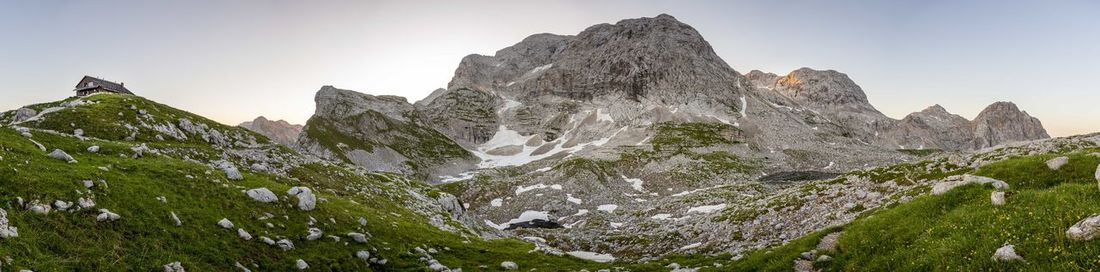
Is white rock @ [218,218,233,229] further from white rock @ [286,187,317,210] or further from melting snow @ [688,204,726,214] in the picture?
melting snow @ [688,204,726,214]

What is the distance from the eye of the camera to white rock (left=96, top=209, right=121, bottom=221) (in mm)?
20062

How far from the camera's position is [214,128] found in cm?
6419

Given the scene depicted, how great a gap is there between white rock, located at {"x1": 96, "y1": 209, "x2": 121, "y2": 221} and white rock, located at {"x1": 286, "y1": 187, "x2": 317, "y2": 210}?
11456 mm

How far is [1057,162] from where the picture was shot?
26.5m

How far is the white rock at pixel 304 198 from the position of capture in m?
32.2

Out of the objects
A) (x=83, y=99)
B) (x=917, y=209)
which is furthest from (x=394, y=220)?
(x=83, y=99)

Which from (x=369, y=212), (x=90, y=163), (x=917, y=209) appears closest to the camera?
(x=917, y=209)

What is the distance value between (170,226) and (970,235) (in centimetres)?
2968

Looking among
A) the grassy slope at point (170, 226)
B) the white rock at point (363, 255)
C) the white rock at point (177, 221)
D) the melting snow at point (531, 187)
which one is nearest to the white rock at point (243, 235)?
the grassy slope at point (170, 226)

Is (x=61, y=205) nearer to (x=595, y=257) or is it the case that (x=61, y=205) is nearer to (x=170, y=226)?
(x=170, y=226)

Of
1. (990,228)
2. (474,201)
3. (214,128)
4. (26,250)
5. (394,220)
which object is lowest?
(474,201)

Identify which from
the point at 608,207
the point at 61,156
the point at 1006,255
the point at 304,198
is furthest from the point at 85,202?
the point at 608,207

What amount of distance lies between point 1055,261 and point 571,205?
110199 mm

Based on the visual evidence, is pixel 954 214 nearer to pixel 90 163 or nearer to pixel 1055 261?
pixel 1055 261
